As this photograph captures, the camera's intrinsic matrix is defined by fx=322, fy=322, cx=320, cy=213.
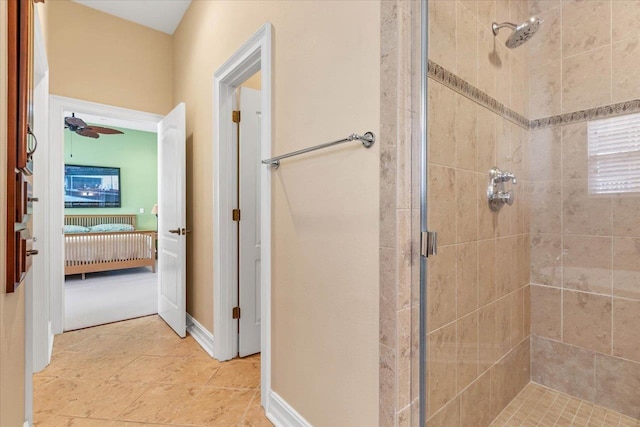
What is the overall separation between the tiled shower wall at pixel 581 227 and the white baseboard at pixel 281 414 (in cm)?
136

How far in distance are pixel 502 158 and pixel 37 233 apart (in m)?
3.15

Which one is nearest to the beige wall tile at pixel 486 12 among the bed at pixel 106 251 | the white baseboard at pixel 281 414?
the white baseboard at pixel 281 414

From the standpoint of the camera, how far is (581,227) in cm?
173

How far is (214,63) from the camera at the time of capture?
8.15ft

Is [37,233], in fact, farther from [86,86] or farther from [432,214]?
[432,214]

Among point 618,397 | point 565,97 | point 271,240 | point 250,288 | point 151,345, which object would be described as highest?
point 565,97

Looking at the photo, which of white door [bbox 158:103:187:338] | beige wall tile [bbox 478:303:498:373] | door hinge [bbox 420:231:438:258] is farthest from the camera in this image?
white door [bbox 158:103:187:338]

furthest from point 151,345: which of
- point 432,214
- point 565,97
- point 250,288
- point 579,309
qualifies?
point 565,97

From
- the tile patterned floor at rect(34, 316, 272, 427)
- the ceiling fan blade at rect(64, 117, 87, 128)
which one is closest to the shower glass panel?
the tile patterned floor at rect(34, 316, 272, 427)

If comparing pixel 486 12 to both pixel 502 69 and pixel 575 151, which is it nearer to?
pixel 502 69

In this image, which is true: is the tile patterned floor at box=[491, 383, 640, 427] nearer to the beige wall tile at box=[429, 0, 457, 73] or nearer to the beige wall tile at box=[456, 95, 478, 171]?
the beige wall tile at box=[456, 95, 478, 171]

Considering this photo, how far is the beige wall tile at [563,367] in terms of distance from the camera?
5.58 ft

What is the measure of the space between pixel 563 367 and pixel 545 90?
1528mm

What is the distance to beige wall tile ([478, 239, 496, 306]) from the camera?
149 cm
